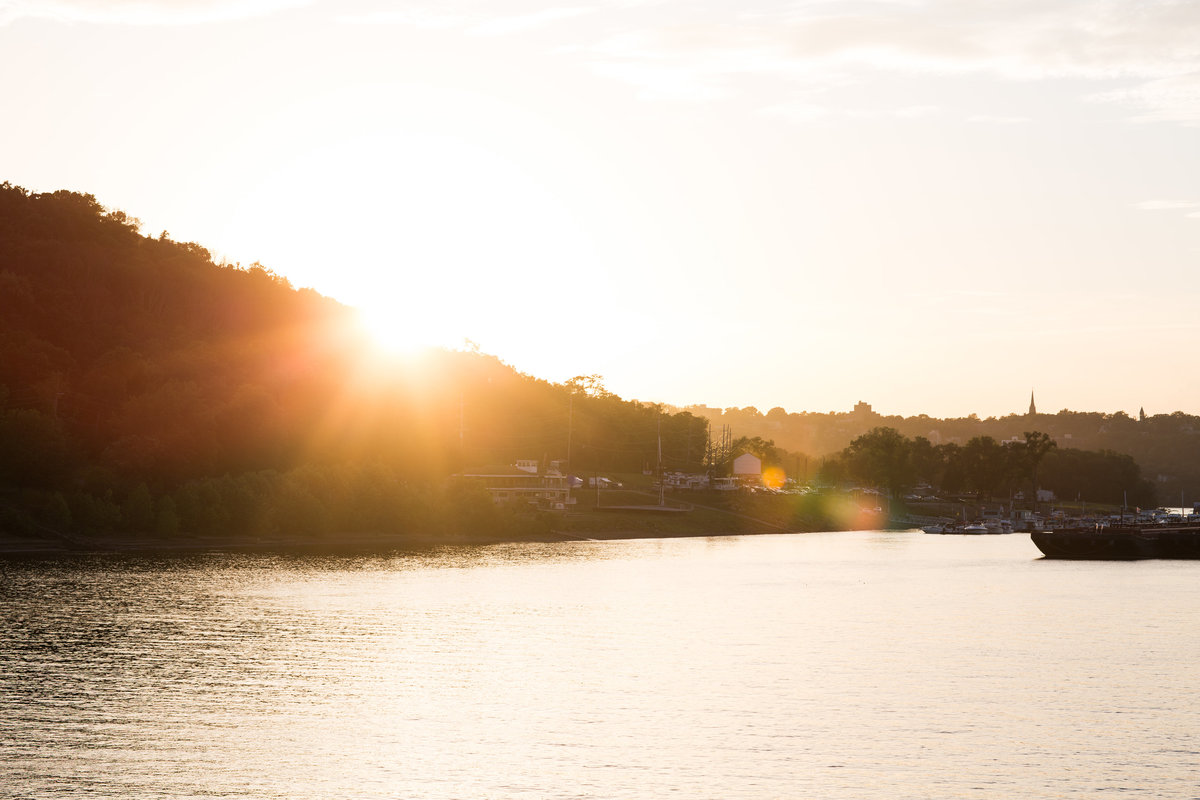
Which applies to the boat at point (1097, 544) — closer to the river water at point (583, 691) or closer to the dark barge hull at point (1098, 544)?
the dark barge hull at point (1098, 544)

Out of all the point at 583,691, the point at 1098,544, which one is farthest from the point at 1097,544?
the point at 583,691

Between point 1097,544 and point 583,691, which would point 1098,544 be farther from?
point 583,691

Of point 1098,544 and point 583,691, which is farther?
point 1098,544

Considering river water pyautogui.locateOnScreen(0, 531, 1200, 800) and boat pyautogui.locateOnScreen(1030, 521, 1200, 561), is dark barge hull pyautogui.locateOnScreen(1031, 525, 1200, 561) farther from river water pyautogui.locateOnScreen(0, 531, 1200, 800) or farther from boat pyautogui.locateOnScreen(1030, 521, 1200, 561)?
river water pyautogui.locateOnScreen(0, 531, 1200, 800)

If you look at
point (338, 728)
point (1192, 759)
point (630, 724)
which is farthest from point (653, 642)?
point (1192, 759)

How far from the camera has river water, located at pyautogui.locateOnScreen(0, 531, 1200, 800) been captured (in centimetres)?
4506

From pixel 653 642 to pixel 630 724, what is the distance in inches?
1126

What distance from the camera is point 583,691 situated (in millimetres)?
63406

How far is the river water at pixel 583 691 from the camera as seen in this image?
45062 millimetres

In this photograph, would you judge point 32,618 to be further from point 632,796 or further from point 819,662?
point 632,796

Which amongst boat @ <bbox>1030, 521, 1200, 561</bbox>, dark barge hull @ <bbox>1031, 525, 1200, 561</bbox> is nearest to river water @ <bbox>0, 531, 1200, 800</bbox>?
dark barge hull @ <bbox>1031, 525, 1200, 561</bbox>

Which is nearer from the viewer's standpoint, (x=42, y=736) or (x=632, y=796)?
(x=632, y=796)

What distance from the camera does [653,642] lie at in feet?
274

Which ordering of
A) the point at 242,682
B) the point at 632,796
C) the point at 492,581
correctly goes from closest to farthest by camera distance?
the point at 632,796 < the point at 242,682 < the point at 492,581
